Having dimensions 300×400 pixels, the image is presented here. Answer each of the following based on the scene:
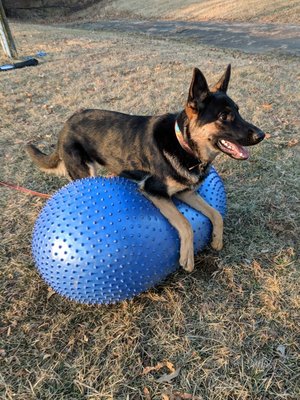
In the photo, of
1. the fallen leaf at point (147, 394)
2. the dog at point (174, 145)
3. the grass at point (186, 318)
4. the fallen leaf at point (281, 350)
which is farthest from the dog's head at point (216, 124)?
the fallen leaf at point (147, 394)

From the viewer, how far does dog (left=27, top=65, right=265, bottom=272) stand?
135 inches

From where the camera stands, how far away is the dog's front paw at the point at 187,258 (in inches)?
139

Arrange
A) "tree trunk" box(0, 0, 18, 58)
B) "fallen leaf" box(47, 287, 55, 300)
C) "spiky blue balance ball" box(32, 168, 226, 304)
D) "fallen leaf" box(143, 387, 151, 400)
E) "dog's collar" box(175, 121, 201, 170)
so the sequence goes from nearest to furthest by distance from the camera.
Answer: "fallen leaf" box(143, 387, 151, 400) < "spiky blue balance ball" box(32, 168, 226, 304) < "dog's collar" box(175, 121, 201, 170) < "fallen leaf" box(47, 287, 55, 300) < "tree trunk" box(0, 0, 18, 58)

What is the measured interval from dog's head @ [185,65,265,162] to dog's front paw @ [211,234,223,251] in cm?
87

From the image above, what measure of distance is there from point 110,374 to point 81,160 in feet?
7.63

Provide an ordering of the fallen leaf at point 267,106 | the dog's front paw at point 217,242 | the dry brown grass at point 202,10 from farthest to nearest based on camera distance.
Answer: the dry brown grass at point 202,10 → the fallen leaf at point 267,106 → the dog's front paw at point 217,242

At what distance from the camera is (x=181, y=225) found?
3445 millimetres

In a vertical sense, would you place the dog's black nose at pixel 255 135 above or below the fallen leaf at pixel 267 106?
above

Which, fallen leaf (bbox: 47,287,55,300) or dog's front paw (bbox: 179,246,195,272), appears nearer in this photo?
dog's front paw (bbox: 179,246,195,272)

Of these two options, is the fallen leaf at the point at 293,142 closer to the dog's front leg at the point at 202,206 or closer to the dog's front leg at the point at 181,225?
the dog's front leg at the point at 202,206

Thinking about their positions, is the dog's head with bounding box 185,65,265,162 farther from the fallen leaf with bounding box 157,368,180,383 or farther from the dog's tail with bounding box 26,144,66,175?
the dog's tail with bounding box 26,144,66,175

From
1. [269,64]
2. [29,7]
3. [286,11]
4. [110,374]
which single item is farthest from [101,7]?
[110,374]

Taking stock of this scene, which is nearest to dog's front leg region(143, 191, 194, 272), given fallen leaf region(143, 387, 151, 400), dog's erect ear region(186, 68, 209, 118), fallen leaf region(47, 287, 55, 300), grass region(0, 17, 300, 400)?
grass region(0, 17, 300, 400)

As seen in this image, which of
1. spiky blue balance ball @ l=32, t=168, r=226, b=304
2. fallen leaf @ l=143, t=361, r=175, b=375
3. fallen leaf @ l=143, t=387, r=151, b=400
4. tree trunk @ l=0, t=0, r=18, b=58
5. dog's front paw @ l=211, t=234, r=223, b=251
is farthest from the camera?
tree trunk @ l=0, t=0, r=18, b=58
